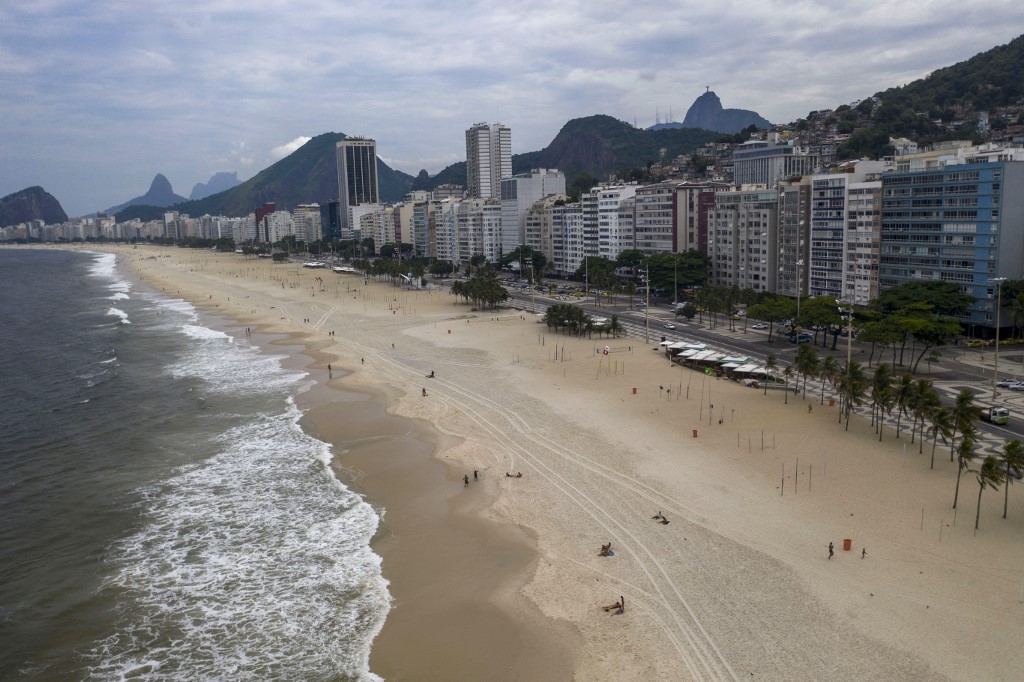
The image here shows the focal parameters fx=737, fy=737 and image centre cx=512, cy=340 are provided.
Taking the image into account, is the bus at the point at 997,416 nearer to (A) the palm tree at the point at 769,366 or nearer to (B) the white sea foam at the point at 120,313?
(A) the palm tree at the point at 769,366

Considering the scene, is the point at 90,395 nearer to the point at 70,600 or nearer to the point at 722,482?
the point at 70,600

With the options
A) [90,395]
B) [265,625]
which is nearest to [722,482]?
[265,625]

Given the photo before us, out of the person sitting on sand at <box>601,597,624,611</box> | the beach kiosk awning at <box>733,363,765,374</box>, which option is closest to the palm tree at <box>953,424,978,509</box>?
the person sitting on sand at <box>601,597,624,611</box>

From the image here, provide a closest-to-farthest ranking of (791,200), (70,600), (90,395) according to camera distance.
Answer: (70,600) → (90,395) → (791,200)

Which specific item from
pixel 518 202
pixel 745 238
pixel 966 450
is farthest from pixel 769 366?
pixel 518 202

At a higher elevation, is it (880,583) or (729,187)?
(729,187)

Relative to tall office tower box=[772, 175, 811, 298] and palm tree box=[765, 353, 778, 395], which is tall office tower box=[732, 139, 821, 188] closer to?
tall office tower box=[772, 175, 811, 298]
